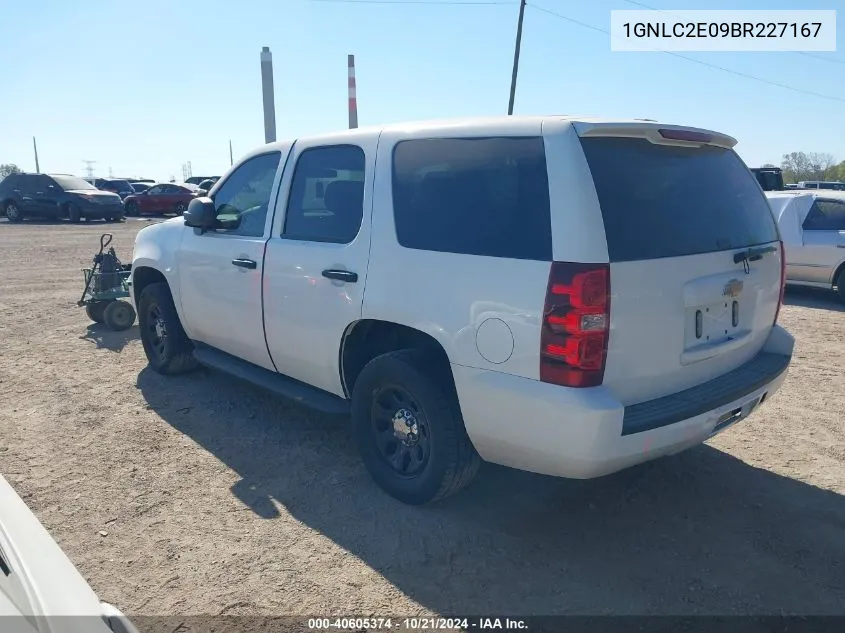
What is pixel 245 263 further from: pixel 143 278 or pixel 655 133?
pixel 655 133

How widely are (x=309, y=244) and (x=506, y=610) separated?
226 centimetres

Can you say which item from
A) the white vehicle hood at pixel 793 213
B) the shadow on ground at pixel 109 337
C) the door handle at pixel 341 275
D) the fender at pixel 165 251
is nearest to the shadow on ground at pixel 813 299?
the white vehicle hood at pixel 793 213

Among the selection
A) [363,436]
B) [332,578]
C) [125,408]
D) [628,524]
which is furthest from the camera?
[125,408]

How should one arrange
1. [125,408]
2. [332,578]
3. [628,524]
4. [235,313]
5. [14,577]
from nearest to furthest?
[14,577]
[332,578]
[628,524]
[235,313]
[125,408]

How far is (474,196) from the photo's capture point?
3.04 m

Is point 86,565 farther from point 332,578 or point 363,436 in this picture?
point 363,436

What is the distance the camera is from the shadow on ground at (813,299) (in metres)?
8.89

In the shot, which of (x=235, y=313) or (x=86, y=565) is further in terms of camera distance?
(x=235, y=313)

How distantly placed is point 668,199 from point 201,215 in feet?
10.4

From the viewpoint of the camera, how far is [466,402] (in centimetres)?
297

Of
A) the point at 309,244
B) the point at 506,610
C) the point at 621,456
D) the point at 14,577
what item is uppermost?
the point at 309,244

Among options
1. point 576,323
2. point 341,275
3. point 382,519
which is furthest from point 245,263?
point 576,323

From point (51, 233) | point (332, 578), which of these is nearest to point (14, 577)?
point (332, 578)

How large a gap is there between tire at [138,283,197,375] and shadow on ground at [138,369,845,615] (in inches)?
52.9
